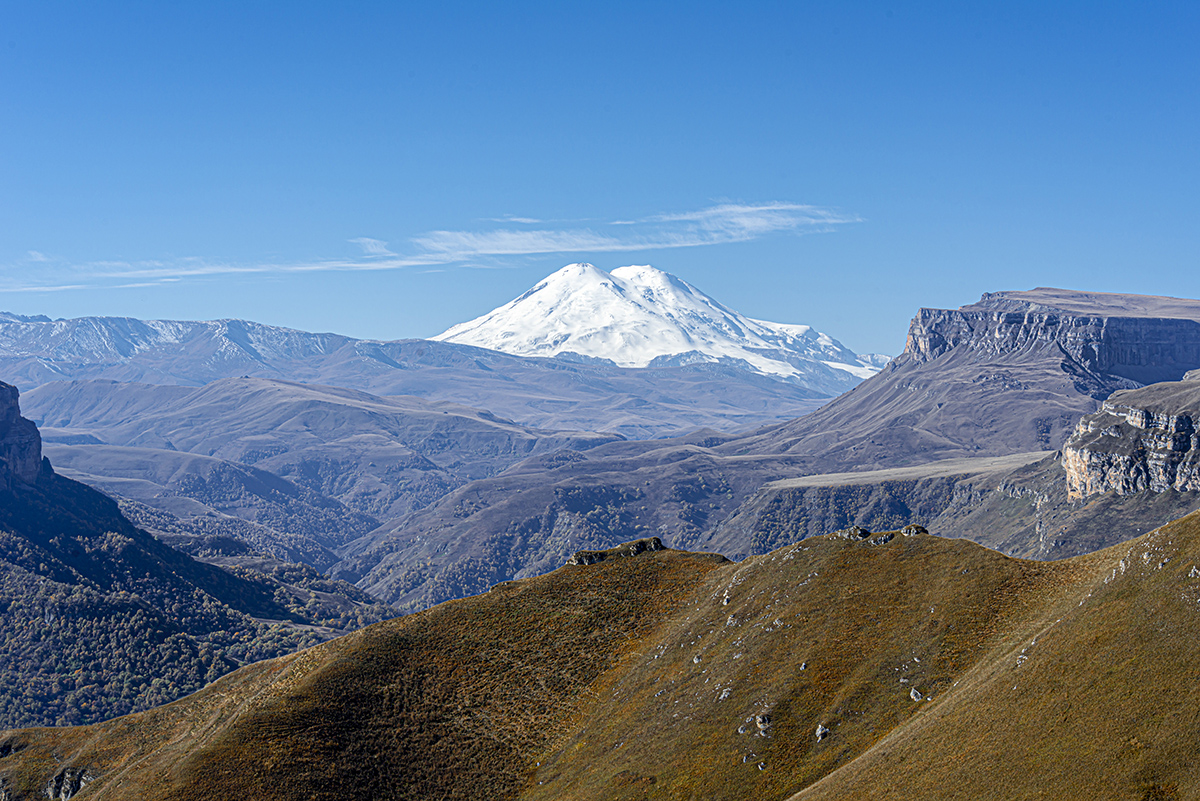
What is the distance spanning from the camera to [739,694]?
92000mm

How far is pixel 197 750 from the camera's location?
95688mm

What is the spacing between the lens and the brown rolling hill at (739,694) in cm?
6575

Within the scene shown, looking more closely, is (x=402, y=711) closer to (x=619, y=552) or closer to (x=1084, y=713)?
(x=619, y=552)

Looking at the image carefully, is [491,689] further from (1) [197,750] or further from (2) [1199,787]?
(2) [1199,787]

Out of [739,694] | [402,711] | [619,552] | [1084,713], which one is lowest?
[402,711]

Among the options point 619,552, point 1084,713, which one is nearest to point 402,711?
point 619,552

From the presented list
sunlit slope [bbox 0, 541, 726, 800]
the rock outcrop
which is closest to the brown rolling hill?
sunlit slope [bbox 0, 541, 726, 800]

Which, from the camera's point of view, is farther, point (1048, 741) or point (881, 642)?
point (881, 642)

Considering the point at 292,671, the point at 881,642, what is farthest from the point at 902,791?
the point at 292,671

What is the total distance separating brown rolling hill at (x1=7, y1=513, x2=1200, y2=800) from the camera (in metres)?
65.8

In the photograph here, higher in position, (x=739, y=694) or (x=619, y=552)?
(x=619, y=552)

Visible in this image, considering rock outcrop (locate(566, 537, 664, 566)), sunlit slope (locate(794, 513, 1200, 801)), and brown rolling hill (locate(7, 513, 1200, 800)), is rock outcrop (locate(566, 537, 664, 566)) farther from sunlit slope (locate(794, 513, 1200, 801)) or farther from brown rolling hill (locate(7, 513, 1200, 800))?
sunlit slope (locate(794, 513, 1200, 801))

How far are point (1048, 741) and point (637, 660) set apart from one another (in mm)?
55748

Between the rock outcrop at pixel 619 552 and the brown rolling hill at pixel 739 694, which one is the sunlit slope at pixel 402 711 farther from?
the rock outcrop at pixel 619 552
